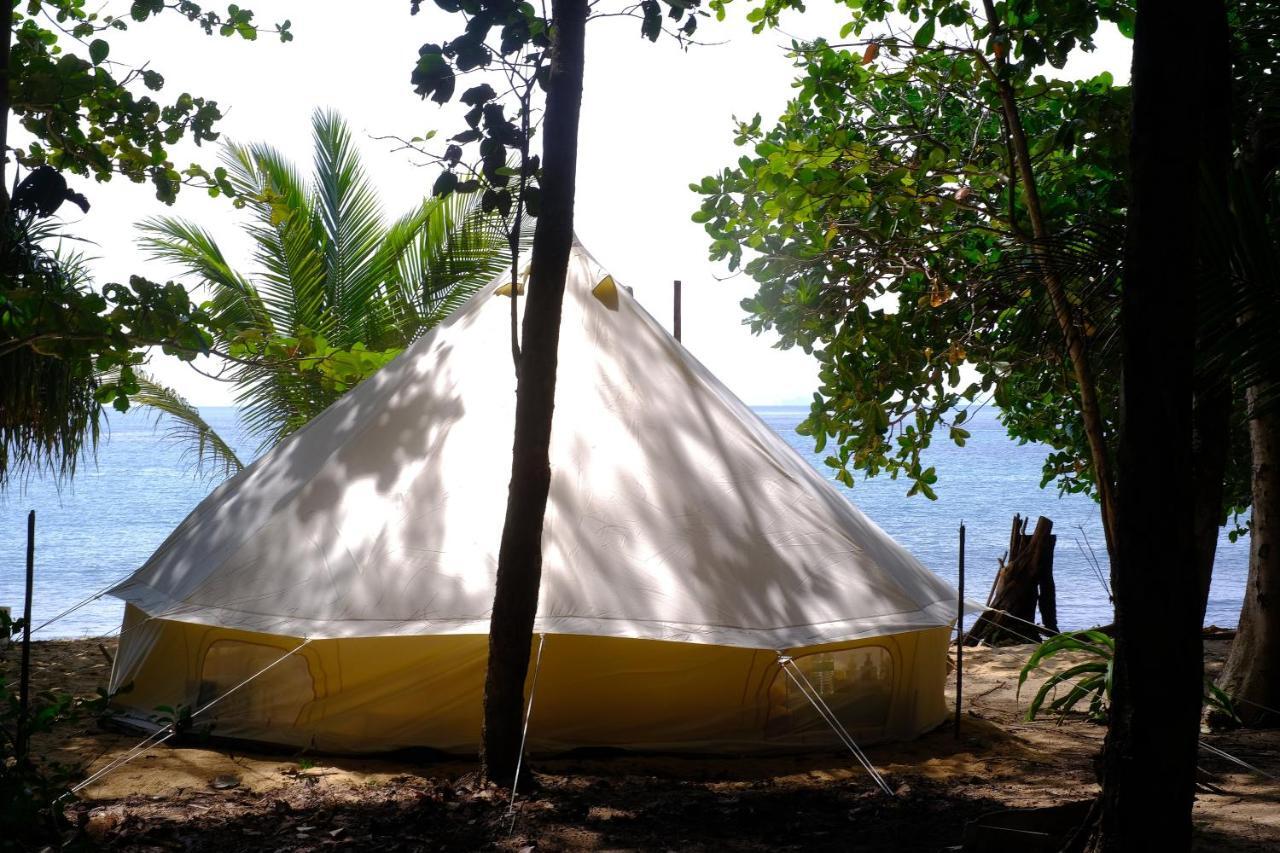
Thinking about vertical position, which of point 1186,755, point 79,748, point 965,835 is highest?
point 1186,755

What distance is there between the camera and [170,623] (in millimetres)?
6781

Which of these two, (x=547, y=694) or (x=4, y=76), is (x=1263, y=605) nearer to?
(x=547, y=694)

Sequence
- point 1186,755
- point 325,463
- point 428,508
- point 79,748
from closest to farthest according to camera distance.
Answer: point 1186,755 < point 79,748 < point 428,508 < point 325,463

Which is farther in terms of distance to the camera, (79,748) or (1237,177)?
(79,748)

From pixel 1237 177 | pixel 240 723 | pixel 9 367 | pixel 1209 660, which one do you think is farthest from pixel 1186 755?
pixel 9 367

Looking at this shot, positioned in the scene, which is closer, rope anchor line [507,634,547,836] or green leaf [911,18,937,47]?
rope anchor line [507,634,547,836]

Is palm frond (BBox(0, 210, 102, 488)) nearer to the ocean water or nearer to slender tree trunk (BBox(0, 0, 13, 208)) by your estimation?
the ocean water

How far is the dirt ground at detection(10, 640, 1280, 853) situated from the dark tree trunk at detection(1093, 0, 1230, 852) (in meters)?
1.26

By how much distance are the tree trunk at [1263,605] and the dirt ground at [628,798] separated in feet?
1.23

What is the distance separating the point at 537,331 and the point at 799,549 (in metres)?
2.23

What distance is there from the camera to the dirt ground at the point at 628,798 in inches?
181

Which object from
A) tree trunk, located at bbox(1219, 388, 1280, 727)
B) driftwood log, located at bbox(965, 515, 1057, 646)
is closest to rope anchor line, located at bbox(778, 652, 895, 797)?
tree trunk, located at bbox(1219, 388, 1280, 727)

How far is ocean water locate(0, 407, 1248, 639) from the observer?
21.7 meters

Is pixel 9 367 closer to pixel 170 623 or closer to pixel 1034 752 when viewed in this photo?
pixel 170 623
